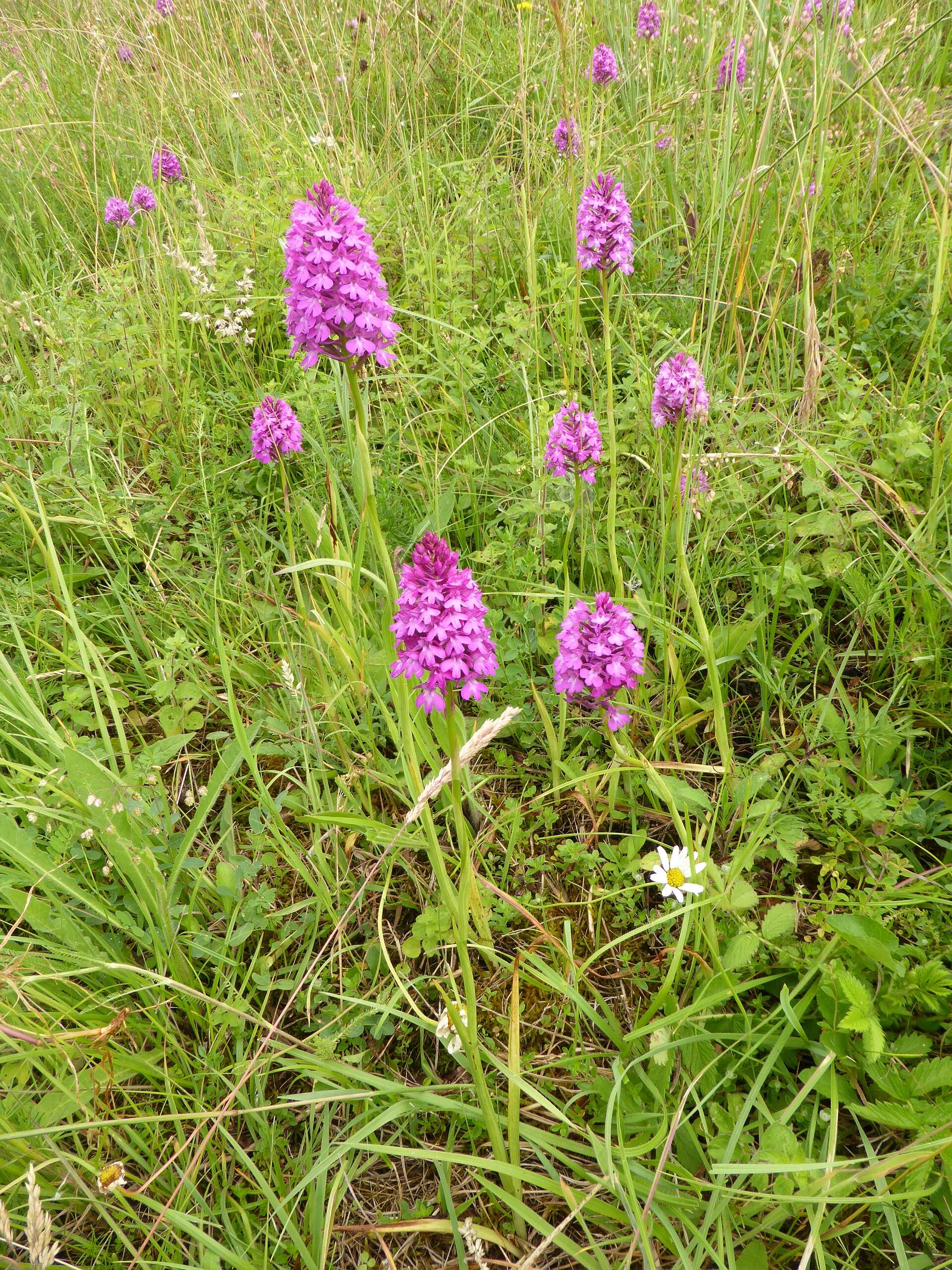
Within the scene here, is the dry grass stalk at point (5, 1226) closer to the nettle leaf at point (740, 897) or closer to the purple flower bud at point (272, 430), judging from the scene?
the nettle leaf at point (740, 897)

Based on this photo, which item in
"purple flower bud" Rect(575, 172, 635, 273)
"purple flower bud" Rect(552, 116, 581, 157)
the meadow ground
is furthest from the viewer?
"purple flower bud" Rect(552, 116, 581, 157)

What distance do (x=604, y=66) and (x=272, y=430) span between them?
260 cm

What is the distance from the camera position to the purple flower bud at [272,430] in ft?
8.16

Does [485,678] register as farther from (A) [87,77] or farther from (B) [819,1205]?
(A) [87,77]

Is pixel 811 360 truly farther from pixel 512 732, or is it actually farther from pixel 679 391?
pixel 512 732

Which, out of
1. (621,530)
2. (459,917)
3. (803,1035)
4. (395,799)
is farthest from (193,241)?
(803,1035)

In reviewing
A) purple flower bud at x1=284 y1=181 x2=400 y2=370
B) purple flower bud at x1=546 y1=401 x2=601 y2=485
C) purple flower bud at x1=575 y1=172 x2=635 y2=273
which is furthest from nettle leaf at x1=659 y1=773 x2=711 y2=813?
purple flower bud at x1=575 y1=172 x2=635 y2=273

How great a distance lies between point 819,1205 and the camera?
1.33 meters

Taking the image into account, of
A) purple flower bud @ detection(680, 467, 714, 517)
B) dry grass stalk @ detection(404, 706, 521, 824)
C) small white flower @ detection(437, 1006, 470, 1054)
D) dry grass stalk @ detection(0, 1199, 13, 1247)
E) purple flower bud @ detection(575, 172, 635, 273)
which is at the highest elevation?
purple flower bud @ detection(575, 172, 635, 273)

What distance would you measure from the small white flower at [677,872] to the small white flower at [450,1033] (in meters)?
0.47

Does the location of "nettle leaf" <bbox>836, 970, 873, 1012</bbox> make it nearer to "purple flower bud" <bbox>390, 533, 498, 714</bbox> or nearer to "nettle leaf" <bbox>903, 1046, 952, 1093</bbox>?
"nettle leaf" <bbox>903, 1046, 952, 1093</bbox>

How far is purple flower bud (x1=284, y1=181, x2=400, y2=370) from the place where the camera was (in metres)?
1.55

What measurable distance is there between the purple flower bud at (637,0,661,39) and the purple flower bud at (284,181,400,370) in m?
3.05

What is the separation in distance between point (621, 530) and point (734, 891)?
1232 mm
